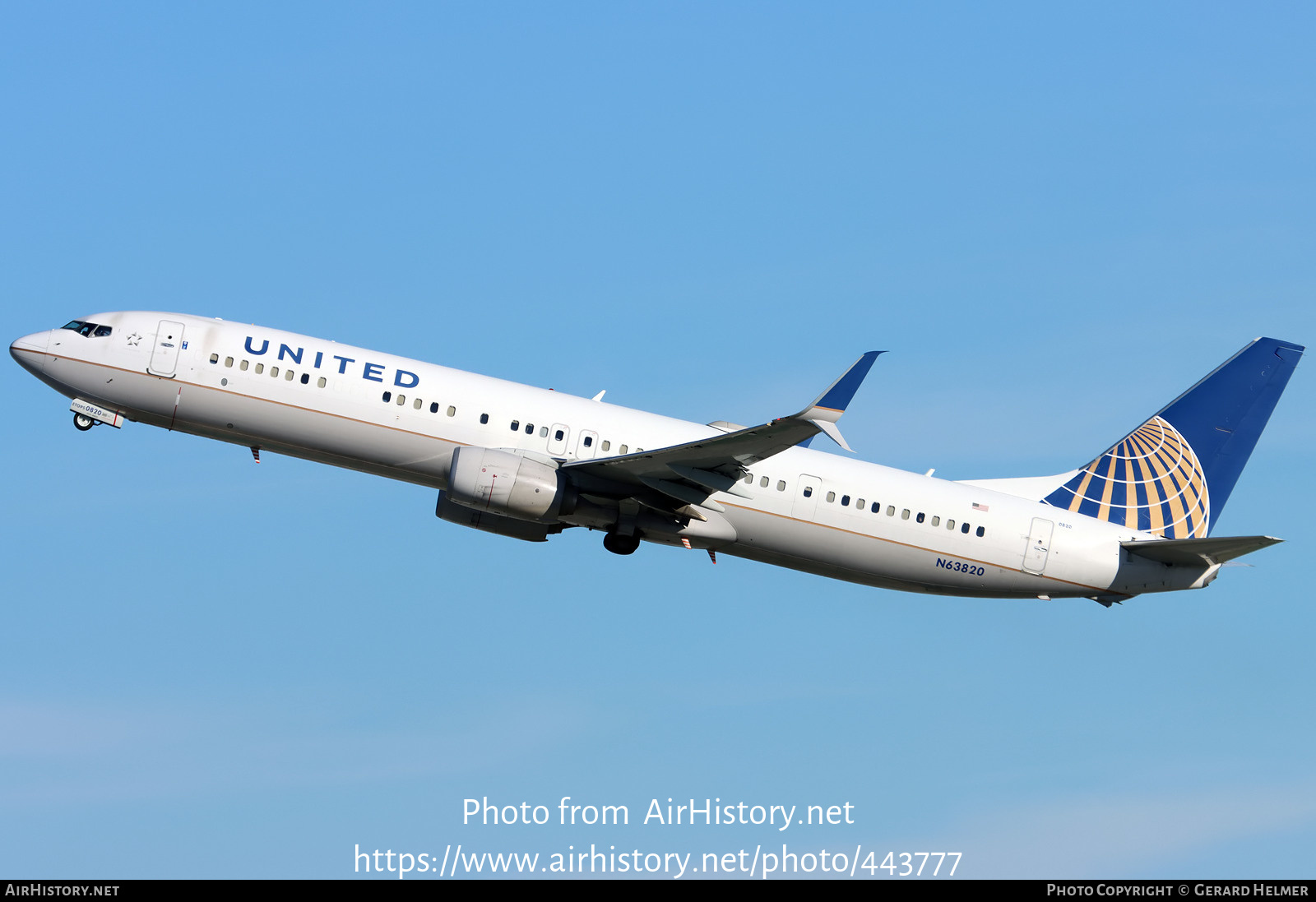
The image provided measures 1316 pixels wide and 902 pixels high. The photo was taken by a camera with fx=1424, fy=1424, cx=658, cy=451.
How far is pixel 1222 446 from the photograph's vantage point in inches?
1853

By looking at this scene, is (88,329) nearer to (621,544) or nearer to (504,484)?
(504,484)

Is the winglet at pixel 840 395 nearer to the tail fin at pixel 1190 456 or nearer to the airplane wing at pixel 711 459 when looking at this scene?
the airplane wing at pixel 711 459

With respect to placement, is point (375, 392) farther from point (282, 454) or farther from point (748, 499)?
point (748, 499)

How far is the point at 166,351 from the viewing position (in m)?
39.7

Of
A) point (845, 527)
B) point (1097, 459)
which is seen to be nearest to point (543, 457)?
point (845, 527)

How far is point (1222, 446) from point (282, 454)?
30.0 metres

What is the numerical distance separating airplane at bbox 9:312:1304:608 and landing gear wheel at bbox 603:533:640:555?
1.9 inches

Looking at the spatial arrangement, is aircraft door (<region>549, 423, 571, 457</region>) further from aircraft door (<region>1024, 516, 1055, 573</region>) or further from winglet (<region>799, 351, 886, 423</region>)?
aircraft door (<region>1024, 516, 1055, 573</region>)

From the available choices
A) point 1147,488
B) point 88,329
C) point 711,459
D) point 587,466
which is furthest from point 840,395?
point 88,329

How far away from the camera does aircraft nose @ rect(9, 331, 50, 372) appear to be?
133 ft

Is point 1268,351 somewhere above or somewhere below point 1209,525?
above

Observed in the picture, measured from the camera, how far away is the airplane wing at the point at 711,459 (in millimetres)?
34094

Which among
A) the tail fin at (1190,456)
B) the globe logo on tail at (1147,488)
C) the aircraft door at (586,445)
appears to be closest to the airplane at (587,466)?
the aircraft door at (586,445)

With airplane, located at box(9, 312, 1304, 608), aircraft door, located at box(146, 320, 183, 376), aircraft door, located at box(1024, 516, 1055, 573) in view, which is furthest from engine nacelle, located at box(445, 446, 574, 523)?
aircraft door, located at box(1024, 516, 1055, 573)
